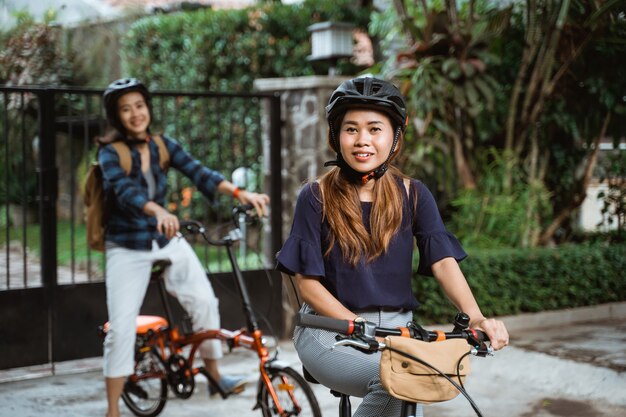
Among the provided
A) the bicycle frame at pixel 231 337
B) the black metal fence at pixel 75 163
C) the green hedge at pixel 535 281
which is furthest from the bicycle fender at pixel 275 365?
the green hedge at pixel 535 281

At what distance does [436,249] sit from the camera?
10.5ft

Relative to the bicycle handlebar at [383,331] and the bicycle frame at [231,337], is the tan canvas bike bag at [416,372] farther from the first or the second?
the bicycle frame at [231,337]

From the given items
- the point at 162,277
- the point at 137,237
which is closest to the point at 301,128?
the point at 162,277

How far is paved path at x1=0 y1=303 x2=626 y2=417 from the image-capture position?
18.3 ft

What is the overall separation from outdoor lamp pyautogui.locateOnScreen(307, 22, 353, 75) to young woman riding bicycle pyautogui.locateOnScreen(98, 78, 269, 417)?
550cm

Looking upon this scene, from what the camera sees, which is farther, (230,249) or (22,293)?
(22,293)

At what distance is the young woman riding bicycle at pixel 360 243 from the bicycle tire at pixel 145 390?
99.7 inches

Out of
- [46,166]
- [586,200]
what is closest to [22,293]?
[46,166]

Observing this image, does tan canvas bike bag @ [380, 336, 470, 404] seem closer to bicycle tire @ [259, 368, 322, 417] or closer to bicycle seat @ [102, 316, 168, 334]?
bicycle tire @ [259, 368, 322, 417]

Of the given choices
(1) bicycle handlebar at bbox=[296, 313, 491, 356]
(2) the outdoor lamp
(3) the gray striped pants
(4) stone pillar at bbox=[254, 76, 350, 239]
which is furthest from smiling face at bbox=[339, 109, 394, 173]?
(2) the outdoor lamp

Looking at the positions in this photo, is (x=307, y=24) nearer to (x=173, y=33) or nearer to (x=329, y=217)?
(x=173, y=33)

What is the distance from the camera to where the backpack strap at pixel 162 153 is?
5492 millimetres

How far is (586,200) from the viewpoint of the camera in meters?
9.87

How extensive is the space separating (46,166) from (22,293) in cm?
87
